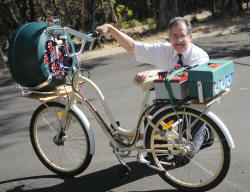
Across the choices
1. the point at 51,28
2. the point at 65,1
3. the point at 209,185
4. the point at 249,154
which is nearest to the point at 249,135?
the point at 249,154

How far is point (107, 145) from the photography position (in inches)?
177

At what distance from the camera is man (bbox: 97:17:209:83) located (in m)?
3.18

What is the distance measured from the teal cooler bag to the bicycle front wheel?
1.31ft

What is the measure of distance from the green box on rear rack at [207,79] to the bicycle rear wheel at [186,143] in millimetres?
233

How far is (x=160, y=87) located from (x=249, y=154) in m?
1.58

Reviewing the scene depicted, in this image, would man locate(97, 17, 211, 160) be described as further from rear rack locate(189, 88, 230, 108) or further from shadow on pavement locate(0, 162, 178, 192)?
shadow on pavement locate(0, 162, 178, 192)

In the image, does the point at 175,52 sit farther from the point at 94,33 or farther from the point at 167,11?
the point at 167,11

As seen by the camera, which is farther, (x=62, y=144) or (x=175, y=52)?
(x=62, y=144)

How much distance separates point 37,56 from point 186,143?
154cm

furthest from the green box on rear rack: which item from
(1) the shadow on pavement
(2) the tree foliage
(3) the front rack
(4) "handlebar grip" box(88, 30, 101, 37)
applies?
(2) the tree foliage

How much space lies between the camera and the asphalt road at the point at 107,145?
3586 mm

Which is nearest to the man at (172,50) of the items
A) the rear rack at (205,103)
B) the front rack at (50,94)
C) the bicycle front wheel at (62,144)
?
the rear rack at (205,103)

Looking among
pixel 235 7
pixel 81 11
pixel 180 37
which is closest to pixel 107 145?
pixel 180 37

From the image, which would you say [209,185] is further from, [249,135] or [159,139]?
[249,135]
